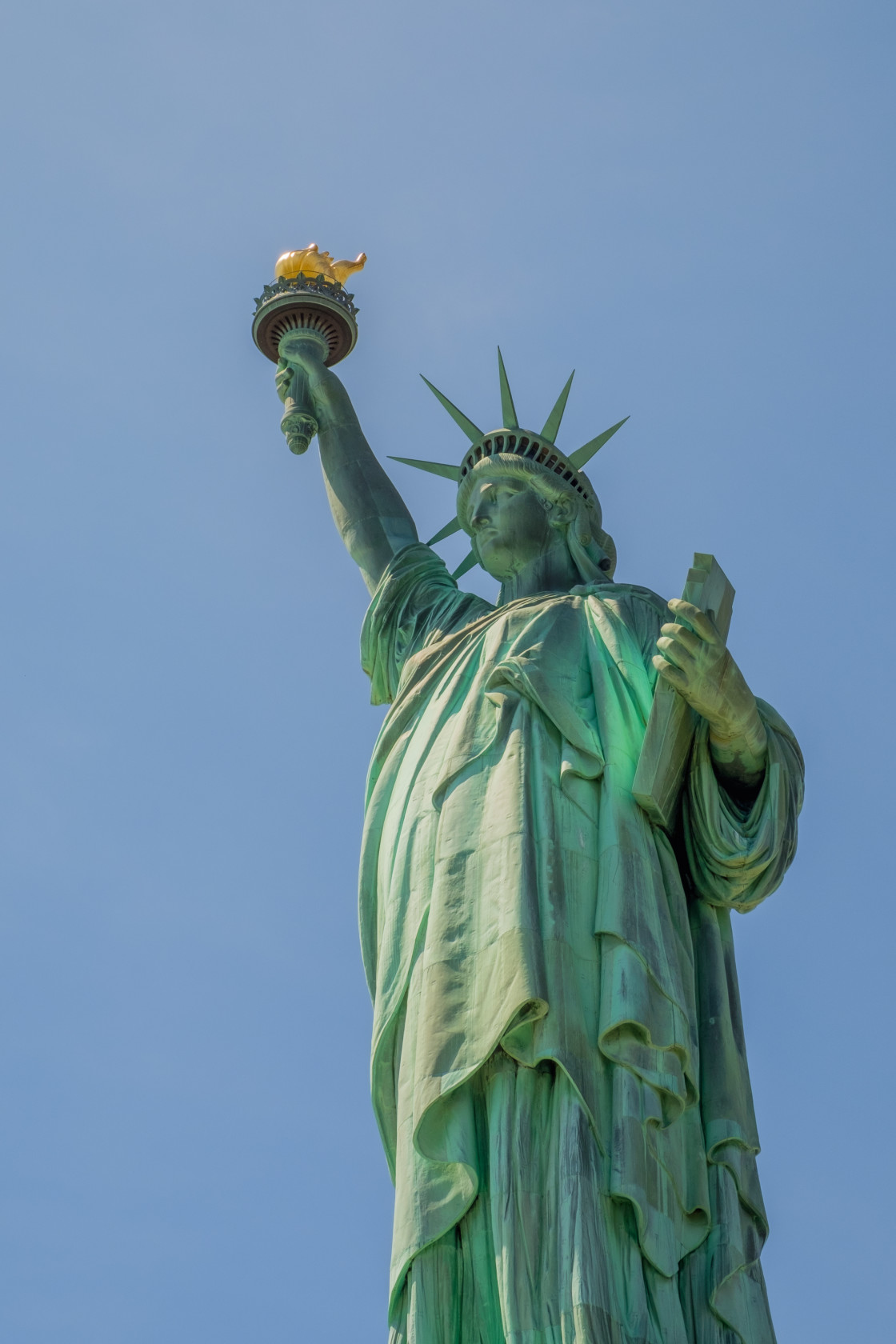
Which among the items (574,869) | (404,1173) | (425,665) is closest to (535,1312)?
(404,1173)

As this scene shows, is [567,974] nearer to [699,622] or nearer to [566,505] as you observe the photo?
[699,622]

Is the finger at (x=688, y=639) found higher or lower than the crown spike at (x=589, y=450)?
lower

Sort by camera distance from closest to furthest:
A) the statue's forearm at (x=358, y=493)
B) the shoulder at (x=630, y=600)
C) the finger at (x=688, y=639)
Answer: the finger at (x=688, y=639), the shoulder at (x=630, y=600), the statue's forearm at (x=358, y=493)

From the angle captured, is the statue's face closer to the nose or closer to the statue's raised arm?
the nose

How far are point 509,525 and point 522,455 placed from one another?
38cm

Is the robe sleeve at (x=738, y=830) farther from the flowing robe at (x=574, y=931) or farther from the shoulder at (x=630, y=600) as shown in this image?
the shoulder at (x=630, y=600)

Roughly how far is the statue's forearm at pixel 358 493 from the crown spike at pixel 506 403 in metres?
0.86

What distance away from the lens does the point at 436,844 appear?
11922mm

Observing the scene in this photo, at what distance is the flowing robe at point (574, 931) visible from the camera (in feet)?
35.5

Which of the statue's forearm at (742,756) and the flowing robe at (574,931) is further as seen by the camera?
the statue's forearm at (742,756)

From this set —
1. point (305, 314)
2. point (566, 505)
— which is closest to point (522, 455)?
point (566, 505)

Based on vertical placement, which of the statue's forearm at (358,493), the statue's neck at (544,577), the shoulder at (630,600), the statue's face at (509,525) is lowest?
the shoulder at (630,600)

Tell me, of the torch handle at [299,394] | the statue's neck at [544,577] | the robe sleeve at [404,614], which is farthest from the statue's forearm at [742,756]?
the torch handle at [299,394]

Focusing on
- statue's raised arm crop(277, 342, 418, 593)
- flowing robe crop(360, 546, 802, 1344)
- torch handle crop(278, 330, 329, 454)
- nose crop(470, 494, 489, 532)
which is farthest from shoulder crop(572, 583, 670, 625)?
torch handle crop(278, 330, 329, 454)
